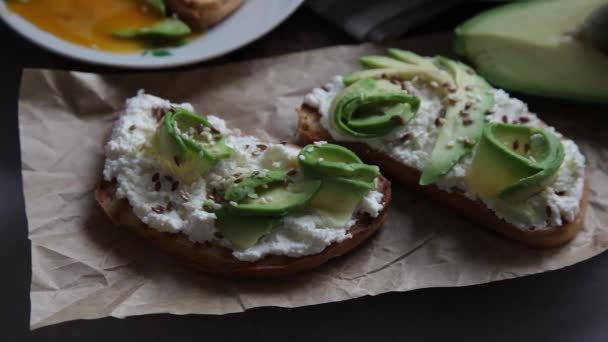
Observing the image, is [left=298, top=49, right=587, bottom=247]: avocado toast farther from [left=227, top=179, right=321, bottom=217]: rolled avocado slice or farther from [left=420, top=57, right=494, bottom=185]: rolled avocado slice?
[left=227, top=179, right=321, bottom=217]: rolled avocado slice

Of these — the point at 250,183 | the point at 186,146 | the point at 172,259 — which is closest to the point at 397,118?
the point at 250,183

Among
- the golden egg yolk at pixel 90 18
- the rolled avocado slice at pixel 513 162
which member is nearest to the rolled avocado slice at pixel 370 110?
the rolled avocado slice at pixel 513 162

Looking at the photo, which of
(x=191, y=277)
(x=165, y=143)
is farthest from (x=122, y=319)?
(x=165, y=143)

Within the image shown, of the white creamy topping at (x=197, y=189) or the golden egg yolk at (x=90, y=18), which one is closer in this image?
the white creamy topping at (x=197, y=189)

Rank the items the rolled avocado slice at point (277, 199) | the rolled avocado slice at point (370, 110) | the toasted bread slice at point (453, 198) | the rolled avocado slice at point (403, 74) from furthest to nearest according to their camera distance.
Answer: the rolled avocado slice at point (403, 74)
the rolled avocado slice at point (370, 110)
the toasted bread slice at point (453, 198)
the rolled avocado slice at point (277, 199)

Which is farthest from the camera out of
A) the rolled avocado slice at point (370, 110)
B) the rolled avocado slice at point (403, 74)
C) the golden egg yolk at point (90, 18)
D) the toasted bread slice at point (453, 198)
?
the golden egg yolk at point (90, 18)

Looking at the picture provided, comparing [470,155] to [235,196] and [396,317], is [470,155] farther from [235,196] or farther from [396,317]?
[235,196]

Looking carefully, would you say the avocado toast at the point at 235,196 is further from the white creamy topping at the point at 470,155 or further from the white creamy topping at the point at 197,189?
the white creamy topping at the point at 470,155

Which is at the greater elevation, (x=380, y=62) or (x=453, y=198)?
(x=380, y=62)
